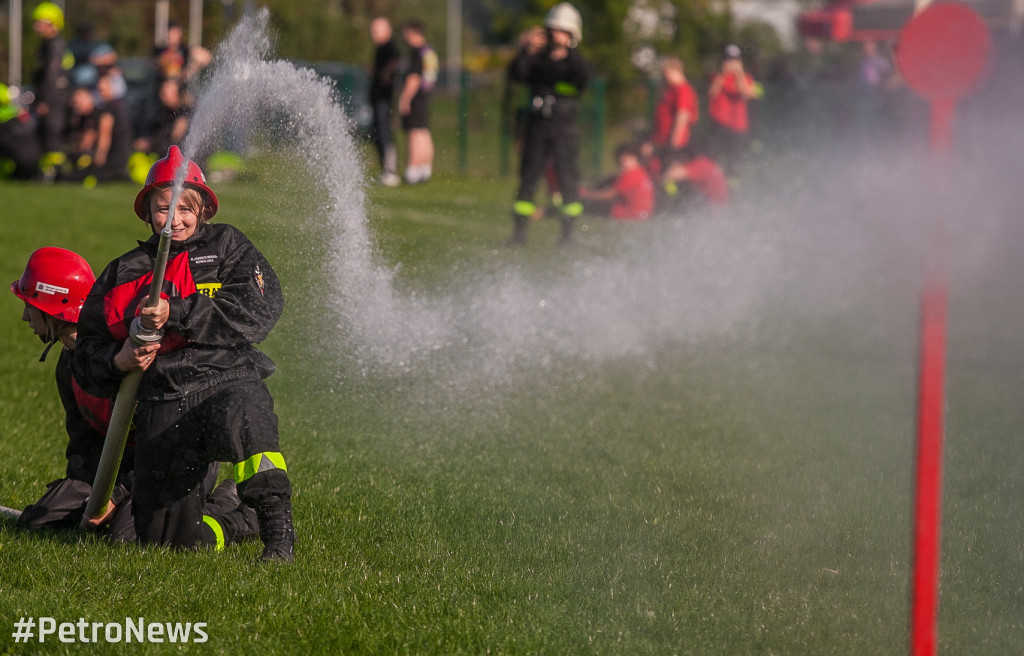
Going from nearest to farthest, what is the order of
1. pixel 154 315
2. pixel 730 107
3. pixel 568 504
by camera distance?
pixel 154 315 → pixel 568 504 → pixel 730 107

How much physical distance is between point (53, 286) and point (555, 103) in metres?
8.99

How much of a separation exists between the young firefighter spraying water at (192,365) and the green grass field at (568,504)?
209mm

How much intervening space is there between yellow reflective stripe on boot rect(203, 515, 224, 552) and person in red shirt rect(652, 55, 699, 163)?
13200mm

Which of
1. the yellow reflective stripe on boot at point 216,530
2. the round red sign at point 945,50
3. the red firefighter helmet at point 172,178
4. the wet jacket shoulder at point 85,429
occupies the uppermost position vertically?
the round red sign at point 945,50

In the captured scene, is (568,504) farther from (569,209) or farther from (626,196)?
(626,196)

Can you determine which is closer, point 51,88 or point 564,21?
point 564,21

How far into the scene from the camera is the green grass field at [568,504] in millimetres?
3803

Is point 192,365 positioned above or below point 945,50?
below

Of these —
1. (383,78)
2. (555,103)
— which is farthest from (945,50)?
(383,78)

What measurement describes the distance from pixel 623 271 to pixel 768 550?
6.57 meters

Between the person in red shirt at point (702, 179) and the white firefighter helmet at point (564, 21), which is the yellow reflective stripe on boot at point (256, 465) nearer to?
the white firefighter helmet at point (564, 21)

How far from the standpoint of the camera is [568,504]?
5.08 meters

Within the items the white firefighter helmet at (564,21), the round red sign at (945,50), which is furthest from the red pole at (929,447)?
the white firefighter helmet at (564,21)

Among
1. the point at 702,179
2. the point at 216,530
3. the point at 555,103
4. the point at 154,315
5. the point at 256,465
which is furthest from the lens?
the point at 702,179
